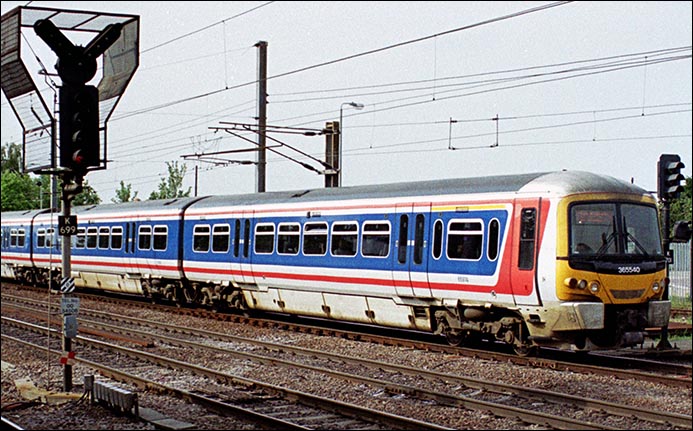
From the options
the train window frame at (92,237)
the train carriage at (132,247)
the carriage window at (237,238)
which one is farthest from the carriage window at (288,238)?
the train window frame at (92,237)

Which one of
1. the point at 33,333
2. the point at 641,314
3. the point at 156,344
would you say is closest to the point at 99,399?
the point at 156,344

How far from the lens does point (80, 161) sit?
11.6 metres

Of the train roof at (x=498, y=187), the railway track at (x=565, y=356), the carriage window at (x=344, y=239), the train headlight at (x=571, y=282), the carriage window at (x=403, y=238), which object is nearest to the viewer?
the railway track at (x=565, y=356)

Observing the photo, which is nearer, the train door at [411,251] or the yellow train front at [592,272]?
the yellow train front at [592,272]

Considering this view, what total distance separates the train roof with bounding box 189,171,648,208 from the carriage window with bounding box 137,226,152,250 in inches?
300

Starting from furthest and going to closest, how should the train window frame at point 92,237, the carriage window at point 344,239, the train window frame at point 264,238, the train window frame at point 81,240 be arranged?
the train window frame at point 81,240 → the train window frame at point 92,237 → the train window frame at point 264,238 → the carriage window at point 344,239

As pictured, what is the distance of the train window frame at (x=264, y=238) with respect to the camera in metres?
21.0

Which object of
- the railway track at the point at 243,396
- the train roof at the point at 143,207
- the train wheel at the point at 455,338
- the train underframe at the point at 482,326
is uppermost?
the train roof at the point at 143,207

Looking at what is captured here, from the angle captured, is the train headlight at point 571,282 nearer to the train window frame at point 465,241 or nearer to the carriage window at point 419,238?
the train window frame at point 465,241

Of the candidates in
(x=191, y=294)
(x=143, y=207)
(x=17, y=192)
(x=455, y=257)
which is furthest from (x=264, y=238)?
(x=17, y=192)

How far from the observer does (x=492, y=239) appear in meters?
15.2

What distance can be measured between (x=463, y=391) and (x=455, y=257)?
4.00 metres

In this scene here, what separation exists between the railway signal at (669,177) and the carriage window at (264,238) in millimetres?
8834

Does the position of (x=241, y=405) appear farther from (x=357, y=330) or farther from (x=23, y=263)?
(x=23, y=263)
